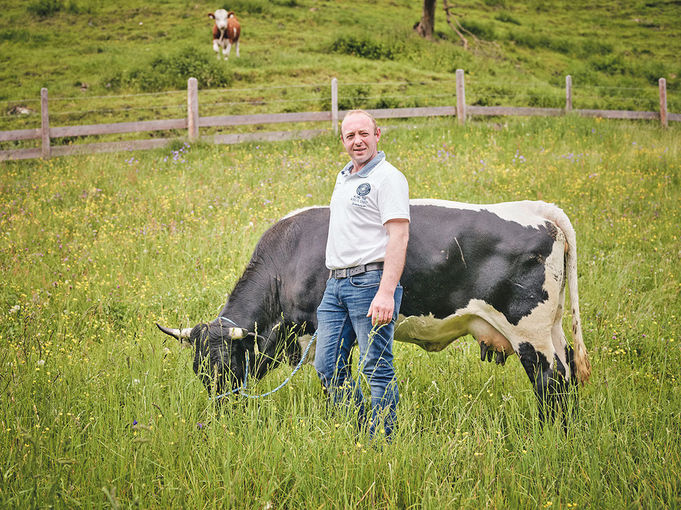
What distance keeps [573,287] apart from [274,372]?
7.73 ft

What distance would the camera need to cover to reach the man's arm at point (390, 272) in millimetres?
3154

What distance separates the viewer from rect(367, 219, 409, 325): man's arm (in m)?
3.15

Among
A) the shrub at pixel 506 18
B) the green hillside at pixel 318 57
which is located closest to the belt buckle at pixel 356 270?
the green hillside at pixel 318 57

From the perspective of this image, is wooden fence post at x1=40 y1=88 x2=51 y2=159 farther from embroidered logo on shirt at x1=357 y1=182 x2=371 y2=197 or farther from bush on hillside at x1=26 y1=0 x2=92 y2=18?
bush on hillside at x1=26 y1=0 x2=92 y2=18

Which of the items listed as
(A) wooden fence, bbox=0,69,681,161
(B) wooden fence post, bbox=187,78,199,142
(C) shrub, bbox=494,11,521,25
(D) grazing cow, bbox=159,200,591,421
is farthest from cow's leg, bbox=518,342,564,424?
(C) shrub, bbox=494,11,521,25

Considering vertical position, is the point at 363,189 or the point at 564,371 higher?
the point at 363,189

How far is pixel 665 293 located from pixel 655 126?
12.5 meters

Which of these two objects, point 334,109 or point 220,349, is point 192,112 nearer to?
point 334,109

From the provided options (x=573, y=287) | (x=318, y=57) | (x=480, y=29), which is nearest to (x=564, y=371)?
(x=573, y=287)

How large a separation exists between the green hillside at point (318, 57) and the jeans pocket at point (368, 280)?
474 inches

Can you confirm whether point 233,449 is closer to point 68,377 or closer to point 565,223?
point 68,377

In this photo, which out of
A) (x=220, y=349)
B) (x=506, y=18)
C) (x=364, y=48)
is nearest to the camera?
(x=220, y=349)

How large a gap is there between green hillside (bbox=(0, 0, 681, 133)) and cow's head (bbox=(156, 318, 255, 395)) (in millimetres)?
11186

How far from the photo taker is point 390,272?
3.16m
